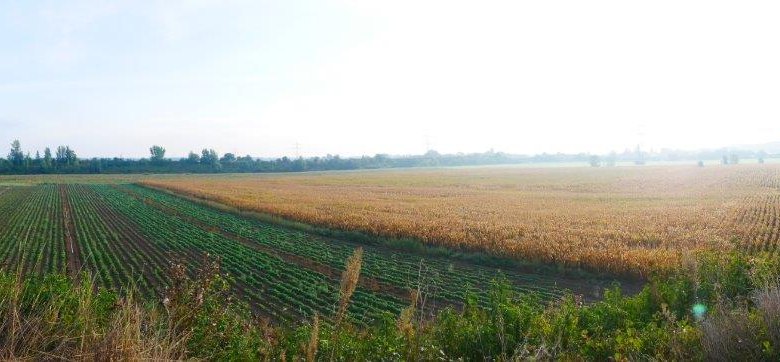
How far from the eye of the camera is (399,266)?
19.1m

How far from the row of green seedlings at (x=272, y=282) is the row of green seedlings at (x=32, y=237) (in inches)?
167

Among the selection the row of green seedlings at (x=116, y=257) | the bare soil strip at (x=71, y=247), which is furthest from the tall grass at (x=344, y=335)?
the bare soil strip at (x=71, y=247)

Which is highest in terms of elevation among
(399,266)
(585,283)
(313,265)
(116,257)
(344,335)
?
(344,335)

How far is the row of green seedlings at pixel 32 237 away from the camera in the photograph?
19141 mm

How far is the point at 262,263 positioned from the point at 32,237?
15.1 meters

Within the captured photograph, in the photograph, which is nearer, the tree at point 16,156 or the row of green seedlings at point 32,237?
the row of green seedlings at point 32,237

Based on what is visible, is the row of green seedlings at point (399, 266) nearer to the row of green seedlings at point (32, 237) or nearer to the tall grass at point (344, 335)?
the tall grass at point (344, 335)

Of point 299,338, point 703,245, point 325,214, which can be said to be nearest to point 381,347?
point 299,338

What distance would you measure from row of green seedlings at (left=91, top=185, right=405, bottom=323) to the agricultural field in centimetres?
4

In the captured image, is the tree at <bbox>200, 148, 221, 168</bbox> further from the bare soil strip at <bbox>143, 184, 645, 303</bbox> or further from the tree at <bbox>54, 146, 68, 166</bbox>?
the bare soil strip at <bbox>143, 184, 645, 303</bbox>

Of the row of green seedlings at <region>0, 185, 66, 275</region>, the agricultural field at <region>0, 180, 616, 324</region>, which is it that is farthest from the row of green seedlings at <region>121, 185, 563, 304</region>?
the row of green seedlings at <region>0, 185, 66, 275</region>

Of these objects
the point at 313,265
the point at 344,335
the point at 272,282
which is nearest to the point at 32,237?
the point at 313,265

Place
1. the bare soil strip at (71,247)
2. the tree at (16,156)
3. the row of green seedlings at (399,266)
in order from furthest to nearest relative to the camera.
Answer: the tree at (16,156)
the bare soil strip at (71,247)
the row of green seedlings at (399,266)

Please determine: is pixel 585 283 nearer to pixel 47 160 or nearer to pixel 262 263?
pixel 262 263
